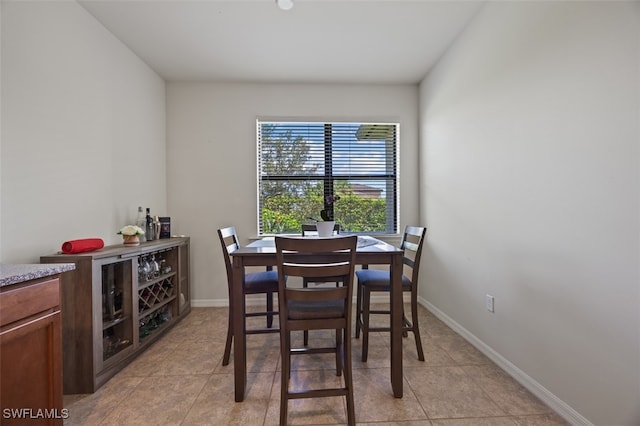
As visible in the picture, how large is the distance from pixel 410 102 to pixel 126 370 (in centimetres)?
379

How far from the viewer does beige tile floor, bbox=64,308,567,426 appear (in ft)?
4.91

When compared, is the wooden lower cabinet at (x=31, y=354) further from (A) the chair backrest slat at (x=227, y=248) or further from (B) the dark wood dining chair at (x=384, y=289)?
(B) the dark wood dining chair at (x=384, y=289)

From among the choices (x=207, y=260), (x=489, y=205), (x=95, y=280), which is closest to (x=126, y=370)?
(x=95, y=280)

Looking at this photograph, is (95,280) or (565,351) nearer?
(565,351)

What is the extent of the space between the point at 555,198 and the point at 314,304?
1448 millimetres

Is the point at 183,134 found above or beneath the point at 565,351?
above

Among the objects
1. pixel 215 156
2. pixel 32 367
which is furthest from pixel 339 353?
pixel 215 156

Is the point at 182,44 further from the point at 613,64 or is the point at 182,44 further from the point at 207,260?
the point at 613,64

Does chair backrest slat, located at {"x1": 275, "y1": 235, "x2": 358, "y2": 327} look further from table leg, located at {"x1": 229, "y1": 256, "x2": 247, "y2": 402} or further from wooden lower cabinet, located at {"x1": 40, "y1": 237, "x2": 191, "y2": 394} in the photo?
wooden lower cabinet, located at {"x1": 40, "y1": 237, "x2": 191, "y2": 394}

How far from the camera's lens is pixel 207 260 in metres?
3.28

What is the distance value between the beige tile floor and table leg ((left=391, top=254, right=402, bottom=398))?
0.32 feet

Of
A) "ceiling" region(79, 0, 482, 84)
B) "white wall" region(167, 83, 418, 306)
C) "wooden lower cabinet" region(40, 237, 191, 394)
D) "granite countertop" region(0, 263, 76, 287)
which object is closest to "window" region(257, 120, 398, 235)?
"white wall" region(167, 83, 418, 306)

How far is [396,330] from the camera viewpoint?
5.41 ft

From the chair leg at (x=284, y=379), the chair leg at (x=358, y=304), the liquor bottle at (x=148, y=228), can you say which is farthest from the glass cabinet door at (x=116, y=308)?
the chair leg at (x=358, y=304)
